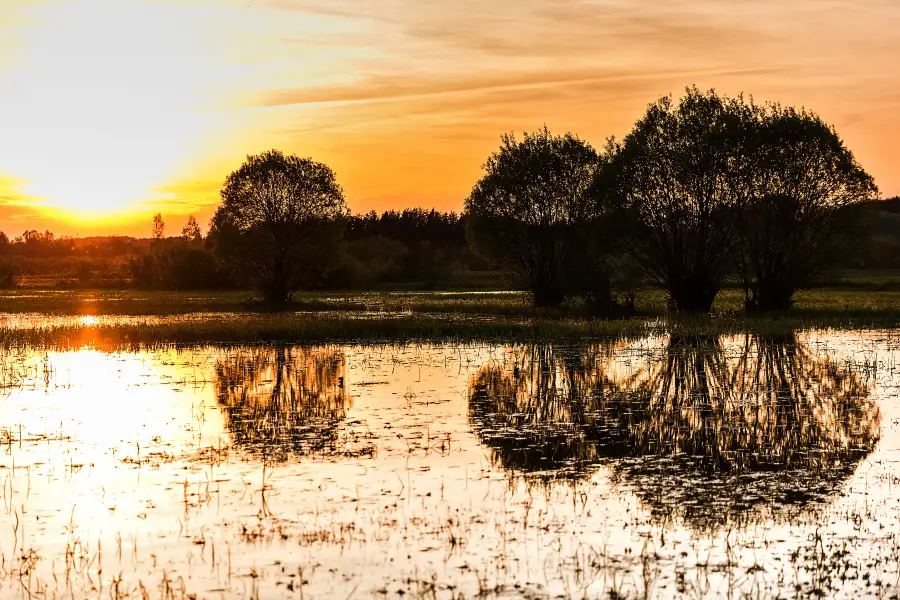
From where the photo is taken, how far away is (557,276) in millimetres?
64500

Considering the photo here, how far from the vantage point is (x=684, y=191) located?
60219 mm

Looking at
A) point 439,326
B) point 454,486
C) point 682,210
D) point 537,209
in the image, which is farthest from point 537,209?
point 454,486

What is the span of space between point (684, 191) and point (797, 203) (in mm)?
6747

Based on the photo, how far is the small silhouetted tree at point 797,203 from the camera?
57.9 m

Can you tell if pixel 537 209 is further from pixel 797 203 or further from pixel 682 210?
pixel 797 203

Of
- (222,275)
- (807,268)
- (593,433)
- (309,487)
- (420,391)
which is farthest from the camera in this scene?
(222,275)

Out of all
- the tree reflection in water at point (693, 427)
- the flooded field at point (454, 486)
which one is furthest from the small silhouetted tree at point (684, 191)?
the flooded field at point (454, 486)

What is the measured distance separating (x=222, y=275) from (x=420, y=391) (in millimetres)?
96735

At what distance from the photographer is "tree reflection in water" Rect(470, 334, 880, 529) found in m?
13.8

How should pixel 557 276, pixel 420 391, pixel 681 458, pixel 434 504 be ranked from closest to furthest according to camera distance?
pixel 434 504 → pixel 681 458 → pixel 420 391 → pixel 557 276

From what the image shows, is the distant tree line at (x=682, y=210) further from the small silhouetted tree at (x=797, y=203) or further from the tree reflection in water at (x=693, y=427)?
the tree reflection in water at (x=693, y=427)

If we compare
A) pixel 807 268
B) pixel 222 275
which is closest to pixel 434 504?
pixel 807 268

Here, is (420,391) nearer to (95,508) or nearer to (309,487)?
(309,487)

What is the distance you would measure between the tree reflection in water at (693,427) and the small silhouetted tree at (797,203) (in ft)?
89.9
